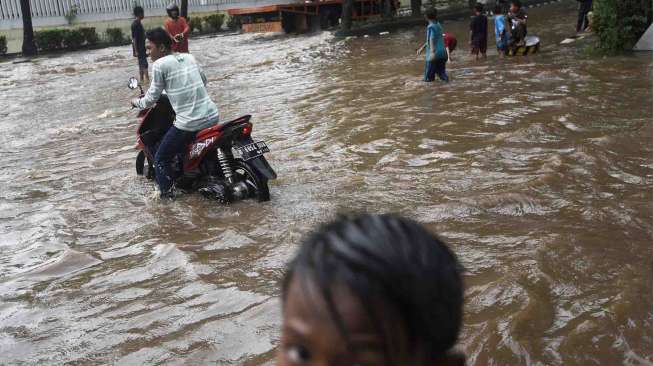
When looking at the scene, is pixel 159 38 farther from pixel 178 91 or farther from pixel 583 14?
pixel 583 14

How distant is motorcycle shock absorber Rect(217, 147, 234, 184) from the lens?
252 inches

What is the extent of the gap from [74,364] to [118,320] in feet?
1.64

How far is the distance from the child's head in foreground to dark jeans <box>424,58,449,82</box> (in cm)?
1132

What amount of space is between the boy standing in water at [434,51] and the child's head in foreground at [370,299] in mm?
11078

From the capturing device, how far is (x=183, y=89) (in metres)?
6.24

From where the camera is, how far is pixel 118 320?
4.04 meters

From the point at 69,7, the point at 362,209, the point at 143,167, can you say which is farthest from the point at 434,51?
the point at 69,7

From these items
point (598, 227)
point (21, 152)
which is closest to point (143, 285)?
point (598, 227)

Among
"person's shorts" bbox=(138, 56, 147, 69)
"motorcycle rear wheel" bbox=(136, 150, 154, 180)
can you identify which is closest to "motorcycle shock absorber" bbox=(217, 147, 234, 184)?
"motorcycle rear wheel" bbox=(136, 150, 154, 180)

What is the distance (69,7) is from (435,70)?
28801 mm

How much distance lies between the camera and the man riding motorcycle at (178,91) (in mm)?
6219

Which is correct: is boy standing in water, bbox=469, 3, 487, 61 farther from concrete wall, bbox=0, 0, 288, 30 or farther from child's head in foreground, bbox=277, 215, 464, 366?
concrete wall, bbox=0, 0, 288, 30

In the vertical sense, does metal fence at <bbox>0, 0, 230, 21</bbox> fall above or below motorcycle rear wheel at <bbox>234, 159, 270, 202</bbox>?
above

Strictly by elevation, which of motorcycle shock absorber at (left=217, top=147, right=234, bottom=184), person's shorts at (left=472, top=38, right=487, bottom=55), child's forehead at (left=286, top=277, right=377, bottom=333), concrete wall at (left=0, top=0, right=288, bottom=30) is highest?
concrete wall at (left=0, top=0, right=288, bottom=30)
